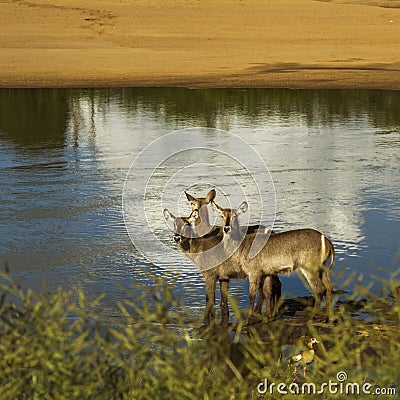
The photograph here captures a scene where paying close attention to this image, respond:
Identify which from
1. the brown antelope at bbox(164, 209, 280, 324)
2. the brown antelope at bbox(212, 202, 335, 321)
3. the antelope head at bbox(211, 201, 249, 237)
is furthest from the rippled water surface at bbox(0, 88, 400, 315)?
the antelope head at bbox(211, 201, 249, 237)

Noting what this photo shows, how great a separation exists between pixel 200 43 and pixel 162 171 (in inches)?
1367

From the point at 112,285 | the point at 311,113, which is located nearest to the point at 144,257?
the point at 112,285

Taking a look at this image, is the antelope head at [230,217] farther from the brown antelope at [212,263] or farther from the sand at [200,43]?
the sand at [200,43]

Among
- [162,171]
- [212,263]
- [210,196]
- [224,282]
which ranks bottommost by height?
[162,171]

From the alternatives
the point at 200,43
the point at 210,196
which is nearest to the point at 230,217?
the point at 210,196

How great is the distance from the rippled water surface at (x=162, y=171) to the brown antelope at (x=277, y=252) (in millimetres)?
598

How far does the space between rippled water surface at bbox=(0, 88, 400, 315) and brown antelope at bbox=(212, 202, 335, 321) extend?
0.60 metres

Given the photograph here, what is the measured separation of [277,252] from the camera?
10.5m

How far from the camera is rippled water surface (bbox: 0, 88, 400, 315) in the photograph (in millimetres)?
12977

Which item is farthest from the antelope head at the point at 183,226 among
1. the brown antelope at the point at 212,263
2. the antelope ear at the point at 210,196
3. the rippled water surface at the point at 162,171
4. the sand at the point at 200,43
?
the sand at the point at 200,43

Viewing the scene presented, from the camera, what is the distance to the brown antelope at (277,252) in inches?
408

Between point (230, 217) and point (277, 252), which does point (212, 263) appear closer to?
point (230, 217)

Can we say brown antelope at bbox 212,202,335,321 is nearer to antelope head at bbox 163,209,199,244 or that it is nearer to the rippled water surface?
antelope head at bbox 163,209,199,244

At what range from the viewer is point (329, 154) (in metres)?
22.1
